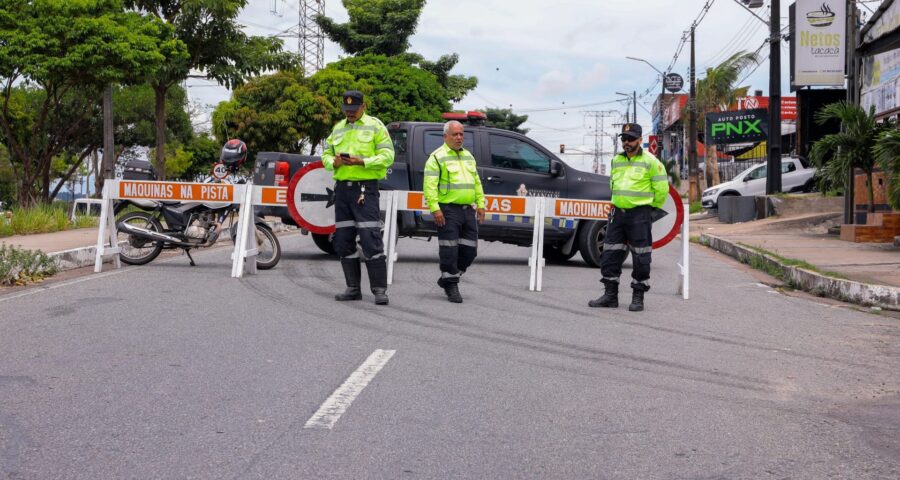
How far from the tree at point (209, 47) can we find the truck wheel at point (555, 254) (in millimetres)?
15848

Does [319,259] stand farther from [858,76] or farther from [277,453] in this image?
[858,76]

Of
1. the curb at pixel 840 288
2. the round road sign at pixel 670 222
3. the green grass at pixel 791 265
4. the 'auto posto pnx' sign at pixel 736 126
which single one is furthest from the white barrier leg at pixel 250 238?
the 'auto posto pnx' sign at pixel 736 126

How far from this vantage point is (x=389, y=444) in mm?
4680

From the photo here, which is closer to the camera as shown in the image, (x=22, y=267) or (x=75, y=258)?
(x=22, y=267)

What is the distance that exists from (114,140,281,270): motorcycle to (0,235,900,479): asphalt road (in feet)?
6.68

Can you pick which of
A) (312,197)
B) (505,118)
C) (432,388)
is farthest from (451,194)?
(505,118)

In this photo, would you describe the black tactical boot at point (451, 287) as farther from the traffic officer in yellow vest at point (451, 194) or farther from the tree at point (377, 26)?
the tree at point (377, 26)

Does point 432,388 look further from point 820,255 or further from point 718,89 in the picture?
point 718,89

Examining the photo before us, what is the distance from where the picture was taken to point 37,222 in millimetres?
19609

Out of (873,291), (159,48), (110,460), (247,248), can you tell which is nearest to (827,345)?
(873,291)

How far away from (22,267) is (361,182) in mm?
4461

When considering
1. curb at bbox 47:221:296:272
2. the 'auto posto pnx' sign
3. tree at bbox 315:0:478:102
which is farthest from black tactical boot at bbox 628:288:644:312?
tree at bbox 315:0:478:102

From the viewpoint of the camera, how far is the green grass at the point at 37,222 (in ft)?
62.1

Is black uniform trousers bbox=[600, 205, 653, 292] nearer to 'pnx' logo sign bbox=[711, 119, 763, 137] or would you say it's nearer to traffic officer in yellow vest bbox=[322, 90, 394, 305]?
traffic officer in yellow vest bbox=[322, 90, 394, 305]
